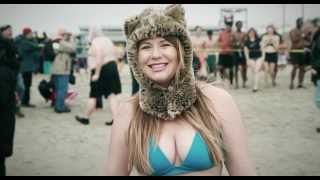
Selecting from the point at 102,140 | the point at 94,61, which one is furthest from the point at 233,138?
the point at 94,61

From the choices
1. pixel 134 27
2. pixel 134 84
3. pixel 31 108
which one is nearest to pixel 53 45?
pixel 31 108

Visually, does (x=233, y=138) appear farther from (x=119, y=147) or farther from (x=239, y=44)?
(x=239, y=44)

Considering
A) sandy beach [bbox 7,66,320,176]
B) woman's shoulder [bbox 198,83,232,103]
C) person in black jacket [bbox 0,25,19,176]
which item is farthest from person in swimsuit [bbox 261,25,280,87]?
woman's shoulder [bbox 198,83,232,103]

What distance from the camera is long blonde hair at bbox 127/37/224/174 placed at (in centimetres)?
205

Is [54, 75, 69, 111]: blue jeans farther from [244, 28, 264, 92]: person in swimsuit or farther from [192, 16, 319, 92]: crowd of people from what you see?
[244, 28, 264, 92]: person in swimsuit

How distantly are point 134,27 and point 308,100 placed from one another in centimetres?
982

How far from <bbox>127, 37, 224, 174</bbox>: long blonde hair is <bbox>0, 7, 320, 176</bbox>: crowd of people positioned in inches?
9.4

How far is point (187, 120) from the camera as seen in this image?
2.15 m

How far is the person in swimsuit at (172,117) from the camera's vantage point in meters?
2.05

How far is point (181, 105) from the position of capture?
2.14m

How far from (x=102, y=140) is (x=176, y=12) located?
521cm

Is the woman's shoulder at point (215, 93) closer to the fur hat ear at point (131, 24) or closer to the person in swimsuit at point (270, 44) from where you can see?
the fur hat ear at point (131, 24)

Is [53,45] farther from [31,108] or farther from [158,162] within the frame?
[158,162]

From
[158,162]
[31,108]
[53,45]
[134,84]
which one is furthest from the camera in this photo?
[31,108]
